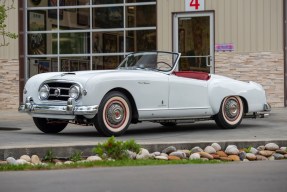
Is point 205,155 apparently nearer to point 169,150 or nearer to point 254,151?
point 169,150

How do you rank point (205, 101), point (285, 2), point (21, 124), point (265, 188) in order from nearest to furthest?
point (265, 188), point (205, 101), point (21, 124), point (285, 2)

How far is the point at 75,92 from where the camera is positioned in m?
10.1

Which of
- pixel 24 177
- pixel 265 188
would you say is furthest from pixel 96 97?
pixel 265 188

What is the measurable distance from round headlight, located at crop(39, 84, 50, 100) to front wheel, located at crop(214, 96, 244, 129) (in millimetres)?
3100

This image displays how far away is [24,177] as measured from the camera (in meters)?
6.68

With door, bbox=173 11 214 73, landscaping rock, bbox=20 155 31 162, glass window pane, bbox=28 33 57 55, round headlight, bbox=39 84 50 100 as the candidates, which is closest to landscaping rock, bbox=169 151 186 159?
landscaping rock, bbox=20 155 31 162

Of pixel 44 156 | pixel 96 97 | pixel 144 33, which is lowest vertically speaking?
pixel 44 156

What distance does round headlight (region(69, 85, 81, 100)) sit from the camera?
10.0 m

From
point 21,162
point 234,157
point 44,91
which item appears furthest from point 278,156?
Answer: point 44,91

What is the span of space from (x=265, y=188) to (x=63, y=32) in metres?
15.3

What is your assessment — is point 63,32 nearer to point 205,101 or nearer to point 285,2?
point 285,2

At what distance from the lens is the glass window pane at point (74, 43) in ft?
66.2

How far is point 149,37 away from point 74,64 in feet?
8.32

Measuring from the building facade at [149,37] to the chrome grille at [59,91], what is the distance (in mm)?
8842
